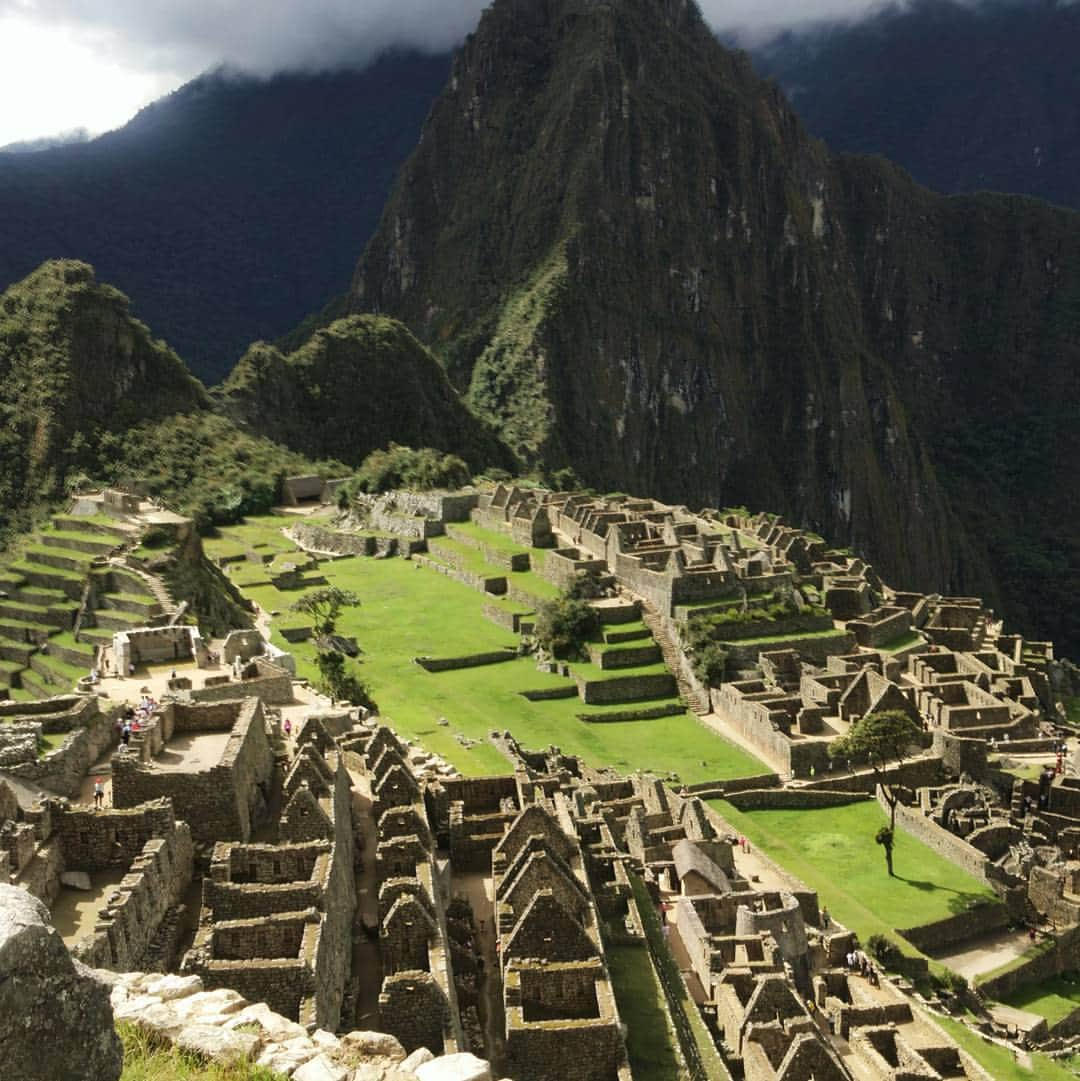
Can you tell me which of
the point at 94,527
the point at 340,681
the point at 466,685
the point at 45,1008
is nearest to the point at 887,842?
the point at 340,681

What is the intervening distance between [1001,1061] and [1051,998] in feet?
16.9

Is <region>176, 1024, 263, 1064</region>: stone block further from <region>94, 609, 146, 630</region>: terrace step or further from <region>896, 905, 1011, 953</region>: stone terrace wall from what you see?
<region>94, 609, 146, 630</region>: terrace step

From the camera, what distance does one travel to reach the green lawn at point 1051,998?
95.2 feet

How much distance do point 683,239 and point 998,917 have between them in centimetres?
15599

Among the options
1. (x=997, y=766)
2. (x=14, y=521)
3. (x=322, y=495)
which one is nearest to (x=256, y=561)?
(x=14, y=521)

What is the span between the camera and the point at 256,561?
64.4 m

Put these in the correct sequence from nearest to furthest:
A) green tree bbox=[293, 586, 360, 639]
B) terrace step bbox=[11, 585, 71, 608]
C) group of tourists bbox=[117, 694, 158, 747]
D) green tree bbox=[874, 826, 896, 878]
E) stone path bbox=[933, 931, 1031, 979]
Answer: group of tourists bbox=[117, 694, 158, 747] → stone path bbox=[933, 931, 1031, 979] → green tree bbox=[874, 826, 896, 878] → terrace step bbox=[11, 585, 71, 608] → green tree bbox=[293, 586, 360, 639]

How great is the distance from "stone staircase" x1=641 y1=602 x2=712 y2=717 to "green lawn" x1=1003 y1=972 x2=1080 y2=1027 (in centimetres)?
1747

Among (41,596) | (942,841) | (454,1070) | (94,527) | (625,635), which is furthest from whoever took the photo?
(625,635)

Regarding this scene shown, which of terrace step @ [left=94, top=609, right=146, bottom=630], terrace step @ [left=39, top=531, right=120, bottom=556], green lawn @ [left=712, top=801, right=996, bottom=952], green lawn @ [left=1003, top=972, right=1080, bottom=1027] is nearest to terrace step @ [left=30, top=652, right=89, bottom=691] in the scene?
terrace step @ [left=94, top=609, right=146, bottom=630]

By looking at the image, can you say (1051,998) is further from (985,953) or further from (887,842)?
(887,842)

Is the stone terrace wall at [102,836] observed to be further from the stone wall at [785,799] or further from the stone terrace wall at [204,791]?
the stone wall at [785,799]

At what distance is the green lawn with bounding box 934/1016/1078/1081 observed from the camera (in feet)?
81.3

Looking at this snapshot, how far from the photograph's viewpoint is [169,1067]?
7.31 metres
